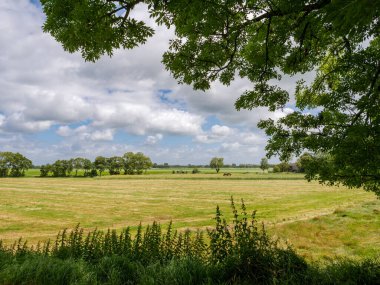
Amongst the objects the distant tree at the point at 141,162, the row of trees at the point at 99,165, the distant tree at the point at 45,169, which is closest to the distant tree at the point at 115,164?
the row of trees at the point at 99,165

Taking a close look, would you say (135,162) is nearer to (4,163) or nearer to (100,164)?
(100,164)

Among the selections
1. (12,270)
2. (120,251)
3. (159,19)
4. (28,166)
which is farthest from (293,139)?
(28,166)

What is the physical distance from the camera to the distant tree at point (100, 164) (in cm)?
14938

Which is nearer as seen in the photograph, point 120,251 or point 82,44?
point 82,44

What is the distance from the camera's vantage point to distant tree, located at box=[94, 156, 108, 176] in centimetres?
14938

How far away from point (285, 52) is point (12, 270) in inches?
342

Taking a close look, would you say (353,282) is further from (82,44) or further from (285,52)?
(82,44)

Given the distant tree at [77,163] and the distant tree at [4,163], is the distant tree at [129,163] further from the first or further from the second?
the distant tree at [4,163]

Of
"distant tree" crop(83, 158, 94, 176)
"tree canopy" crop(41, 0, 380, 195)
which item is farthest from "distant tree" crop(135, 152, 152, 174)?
"tree canopy" crop(41, 0, 380, 195)

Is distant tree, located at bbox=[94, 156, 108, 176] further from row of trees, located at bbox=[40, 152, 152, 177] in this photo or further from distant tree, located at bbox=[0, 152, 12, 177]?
distant tree, located at bbox=[0, 152, 12, 177]

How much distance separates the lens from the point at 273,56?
26.4ft

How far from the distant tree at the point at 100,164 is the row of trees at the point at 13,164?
32212 millimetres

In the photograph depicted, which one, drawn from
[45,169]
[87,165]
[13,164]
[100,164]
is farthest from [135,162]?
[13,164]

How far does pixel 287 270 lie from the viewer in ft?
19.9
